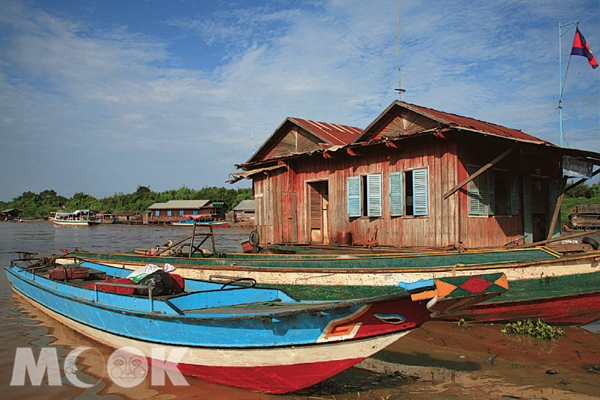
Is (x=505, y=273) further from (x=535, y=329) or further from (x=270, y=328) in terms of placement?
(x=270, y=328)

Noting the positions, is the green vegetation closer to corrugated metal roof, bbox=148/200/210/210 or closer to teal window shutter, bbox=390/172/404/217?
teal window shutter, bbox=390/172/404/217

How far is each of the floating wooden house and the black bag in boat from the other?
5.99 meters

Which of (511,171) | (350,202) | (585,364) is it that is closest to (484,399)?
(585,364)

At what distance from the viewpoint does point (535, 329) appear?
6738mm

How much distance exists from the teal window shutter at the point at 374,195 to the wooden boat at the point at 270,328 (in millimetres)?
5209

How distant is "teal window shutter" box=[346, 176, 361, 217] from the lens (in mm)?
10914

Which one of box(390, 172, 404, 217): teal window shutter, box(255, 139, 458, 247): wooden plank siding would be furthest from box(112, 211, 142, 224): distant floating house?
box(390, 172, 404, 217): teal window shutter

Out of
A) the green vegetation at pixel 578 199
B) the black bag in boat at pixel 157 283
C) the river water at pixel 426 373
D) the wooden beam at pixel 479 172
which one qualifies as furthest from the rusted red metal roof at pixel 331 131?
the green vegetation at pixel 578 199

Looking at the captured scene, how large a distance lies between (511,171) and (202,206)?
50568 millimetres

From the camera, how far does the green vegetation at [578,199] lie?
1359 inches

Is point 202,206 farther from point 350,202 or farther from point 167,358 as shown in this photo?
point 167,358

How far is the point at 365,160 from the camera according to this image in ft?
35.6

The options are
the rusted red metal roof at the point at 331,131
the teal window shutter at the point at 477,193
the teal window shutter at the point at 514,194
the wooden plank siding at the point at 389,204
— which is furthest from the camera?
the rusted red metal roof at the point at 331,131

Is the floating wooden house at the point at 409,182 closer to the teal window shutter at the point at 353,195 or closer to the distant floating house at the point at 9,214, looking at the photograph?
the teal window shutter at the point at 353,195
